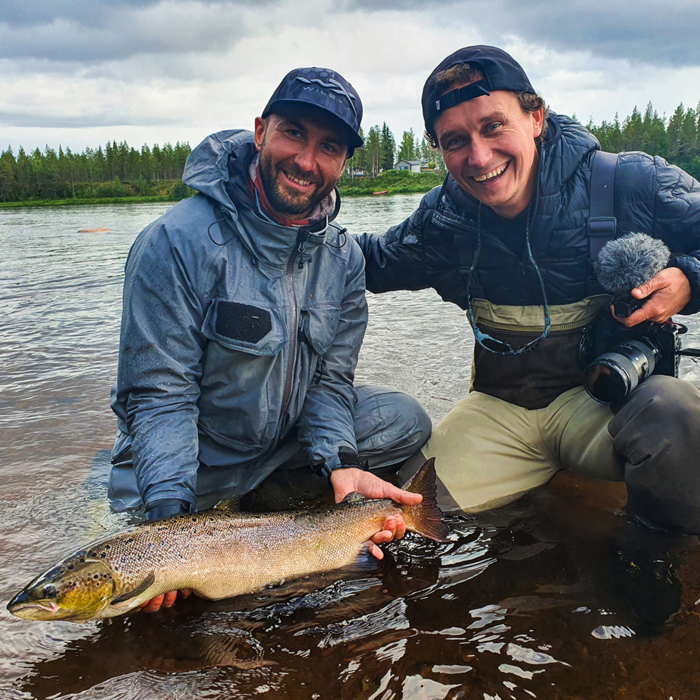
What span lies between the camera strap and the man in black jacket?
0.14 ft

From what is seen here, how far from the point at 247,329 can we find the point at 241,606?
4.36 ft

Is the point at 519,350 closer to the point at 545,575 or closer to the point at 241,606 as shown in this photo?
the point at 545,575

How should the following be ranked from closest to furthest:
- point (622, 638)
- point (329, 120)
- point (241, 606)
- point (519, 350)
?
point (622, 638) → point (241, 606) → point (329, 120) → point (519, 350)

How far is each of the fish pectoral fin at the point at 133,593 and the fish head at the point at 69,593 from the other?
29 mm

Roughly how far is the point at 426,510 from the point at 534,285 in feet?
4.72

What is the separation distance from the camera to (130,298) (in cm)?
317

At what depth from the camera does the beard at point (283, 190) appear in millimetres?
3430

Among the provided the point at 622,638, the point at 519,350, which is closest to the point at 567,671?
the point at 622,638

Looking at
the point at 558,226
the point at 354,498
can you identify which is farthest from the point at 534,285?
the point at 354,498

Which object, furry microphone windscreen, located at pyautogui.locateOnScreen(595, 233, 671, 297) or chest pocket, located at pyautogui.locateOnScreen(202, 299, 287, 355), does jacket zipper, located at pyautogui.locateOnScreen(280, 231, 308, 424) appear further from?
furry microphone windscreen, located at pyautogui.locateOnScreen(595, 233, 671, 297)

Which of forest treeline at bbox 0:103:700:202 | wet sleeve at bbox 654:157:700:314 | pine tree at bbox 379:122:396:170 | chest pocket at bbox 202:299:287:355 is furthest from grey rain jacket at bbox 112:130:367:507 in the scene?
pine tree at bbox 379:122:396:170

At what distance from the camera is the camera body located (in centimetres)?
317

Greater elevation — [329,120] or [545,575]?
[329,120]

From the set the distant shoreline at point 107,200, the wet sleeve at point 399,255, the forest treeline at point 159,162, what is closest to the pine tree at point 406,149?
the forest treeline at point 159,162
